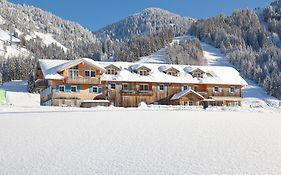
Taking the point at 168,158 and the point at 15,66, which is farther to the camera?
the point at 15,66

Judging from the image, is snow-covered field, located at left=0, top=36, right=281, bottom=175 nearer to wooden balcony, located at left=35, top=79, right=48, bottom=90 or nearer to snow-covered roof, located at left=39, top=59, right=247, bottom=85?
snow-covered roof, located at left=39, top=59, right=247, bottom=85

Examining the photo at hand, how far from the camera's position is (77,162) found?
13578 millimetres

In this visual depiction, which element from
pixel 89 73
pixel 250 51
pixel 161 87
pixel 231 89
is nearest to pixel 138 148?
pixel 89 73

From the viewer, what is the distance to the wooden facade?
56062 millimetres

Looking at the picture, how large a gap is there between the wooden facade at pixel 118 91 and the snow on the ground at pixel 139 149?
1358 inches

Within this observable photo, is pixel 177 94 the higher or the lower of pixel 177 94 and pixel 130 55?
the lower

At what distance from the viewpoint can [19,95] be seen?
9894 centimetres

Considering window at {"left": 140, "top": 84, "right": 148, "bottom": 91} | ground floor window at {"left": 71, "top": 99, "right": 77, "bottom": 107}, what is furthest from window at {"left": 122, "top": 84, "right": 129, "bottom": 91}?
ground floor window at {"left": 71, "top": 99, "right": 77, "bottom": 107}

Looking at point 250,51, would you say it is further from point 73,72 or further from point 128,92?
point 73,72

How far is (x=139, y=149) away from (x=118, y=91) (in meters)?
44.3

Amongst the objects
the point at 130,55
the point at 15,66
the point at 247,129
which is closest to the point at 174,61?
the point at 130,55

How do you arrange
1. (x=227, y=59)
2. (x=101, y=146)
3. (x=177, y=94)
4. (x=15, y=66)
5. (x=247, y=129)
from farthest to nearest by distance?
(x=227, y=59) → (x=15, y=66) → (x=177, y=94) → (x=247, y=129) → (x=101, y=146)

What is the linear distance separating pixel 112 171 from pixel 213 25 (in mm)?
192013

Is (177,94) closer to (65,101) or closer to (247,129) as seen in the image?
(65,101)
